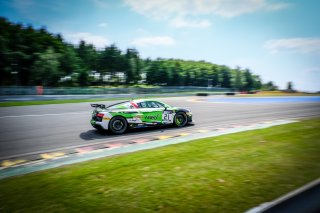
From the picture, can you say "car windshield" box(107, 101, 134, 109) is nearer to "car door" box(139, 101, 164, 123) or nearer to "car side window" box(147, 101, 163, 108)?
"car door" box(139, 101, 164, 123)

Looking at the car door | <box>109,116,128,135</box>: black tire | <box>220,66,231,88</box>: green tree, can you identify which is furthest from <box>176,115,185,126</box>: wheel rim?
<box>220,66,231,88</box>: green tree

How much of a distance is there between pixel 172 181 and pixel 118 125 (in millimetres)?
4999

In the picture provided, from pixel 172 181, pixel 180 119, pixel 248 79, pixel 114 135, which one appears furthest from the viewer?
pixel 248 79

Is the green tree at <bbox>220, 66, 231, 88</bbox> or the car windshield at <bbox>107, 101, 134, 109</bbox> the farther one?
the green tree at <bbox>220, 66, 231, 88</bbox>

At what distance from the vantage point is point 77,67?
6662cm

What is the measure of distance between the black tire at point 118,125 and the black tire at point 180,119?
221 cm

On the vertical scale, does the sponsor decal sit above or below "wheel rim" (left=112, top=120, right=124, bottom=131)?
above

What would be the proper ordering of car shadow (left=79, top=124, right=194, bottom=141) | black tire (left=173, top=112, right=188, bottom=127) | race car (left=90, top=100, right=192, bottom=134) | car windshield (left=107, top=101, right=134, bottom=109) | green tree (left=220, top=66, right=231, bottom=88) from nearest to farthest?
car shadow (left=79, top=124, right=194, bottom=141) → race car (left=90, top=100, right=192, bottom=134) → car windshield (left=107, top=101, right=134, bottom=109) → black tire (left=173, top=112, right=188, bottom=127) → green tree (left=220, top=66, right=231, bottom=88)

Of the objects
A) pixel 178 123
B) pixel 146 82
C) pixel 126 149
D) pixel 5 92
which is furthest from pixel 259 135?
pixel 146 82

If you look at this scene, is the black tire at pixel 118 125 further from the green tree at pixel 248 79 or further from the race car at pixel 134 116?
the green tree at pixel 248 79

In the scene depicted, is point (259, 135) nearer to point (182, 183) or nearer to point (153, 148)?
point (153, 148)

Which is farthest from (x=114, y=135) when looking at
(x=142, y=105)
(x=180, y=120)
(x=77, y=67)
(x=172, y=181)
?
(x=77, y=67)

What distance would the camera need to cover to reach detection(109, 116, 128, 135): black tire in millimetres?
8492

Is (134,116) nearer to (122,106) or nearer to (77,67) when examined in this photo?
(122,106)
